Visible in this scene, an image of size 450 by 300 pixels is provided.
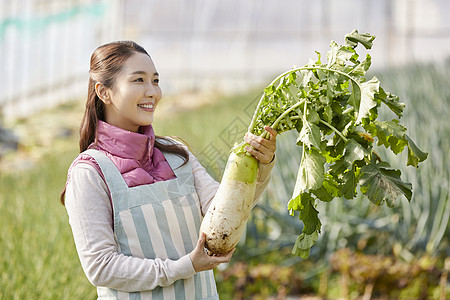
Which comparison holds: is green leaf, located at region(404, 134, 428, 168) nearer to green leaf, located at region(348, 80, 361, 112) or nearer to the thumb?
green leaf, located at region(348, 80, 361, 112)

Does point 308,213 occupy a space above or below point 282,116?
below

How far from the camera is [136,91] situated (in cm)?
155

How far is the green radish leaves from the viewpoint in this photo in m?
1.44

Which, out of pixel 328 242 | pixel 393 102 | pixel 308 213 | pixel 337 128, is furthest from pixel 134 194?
pixel 328 242

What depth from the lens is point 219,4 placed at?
47.1ft

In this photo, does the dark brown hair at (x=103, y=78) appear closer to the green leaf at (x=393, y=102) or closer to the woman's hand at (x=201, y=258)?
the woman's hand at (x=201, y=258)

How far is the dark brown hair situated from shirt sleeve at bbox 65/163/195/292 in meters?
0.17

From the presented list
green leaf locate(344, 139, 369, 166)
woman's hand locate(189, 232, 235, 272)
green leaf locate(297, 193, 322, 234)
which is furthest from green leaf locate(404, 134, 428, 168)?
woman's hand locate(189, 232, 235, 272)

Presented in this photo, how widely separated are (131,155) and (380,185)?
2.03 ft

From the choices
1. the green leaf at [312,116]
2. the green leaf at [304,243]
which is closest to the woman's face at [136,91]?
the green leaf at [312,116]

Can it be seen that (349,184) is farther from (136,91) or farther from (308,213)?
(136,91)

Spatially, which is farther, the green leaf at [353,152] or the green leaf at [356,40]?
the green leaf at [356,40]

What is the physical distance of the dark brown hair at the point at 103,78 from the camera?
158cm

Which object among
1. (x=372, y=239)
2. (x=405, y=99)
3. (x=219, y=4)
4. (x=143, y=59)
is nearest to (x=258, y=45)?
(x=219, y=4)
